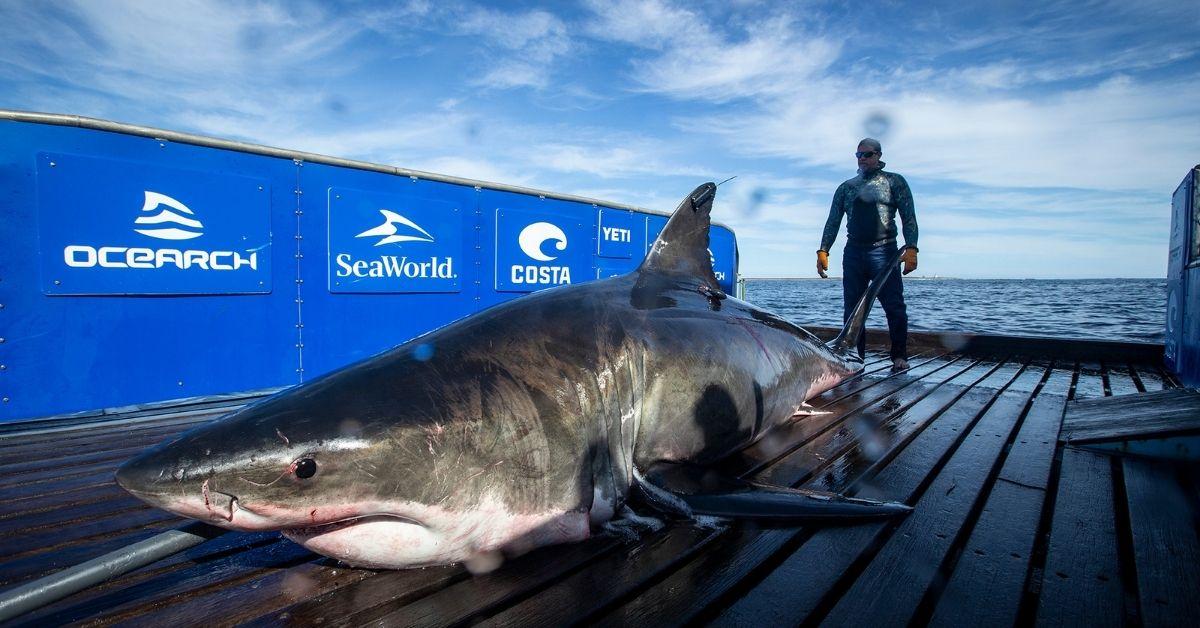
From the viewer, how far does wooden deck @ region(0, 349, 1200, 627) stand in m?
1.64

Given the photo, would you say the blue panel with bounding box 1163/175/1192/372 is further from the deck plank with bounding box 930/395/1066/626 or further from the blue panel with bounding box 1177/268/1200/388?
the deck plank with bounding box 930/395/1066/626

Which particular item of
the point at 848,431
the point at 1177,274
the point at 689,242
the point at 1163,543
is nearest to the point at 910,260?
→ the point at 1177,274

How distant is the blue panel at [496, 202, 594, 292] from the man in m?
3.28

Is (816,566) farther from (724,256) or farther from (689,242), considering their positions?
(724,256)

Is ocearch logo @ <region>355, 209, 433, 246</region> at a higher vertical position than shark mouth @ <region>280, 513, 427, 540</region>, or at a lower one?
higher

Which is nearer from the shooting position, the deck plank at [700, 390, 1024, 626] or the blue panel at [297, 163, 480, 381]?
the deck plank at [700, 390, 1024, 626]

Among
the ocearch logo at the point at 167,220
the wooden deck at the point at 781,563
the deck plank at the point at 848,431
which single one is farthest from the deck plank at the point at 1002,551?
the ocearch logo at the point at 167,220

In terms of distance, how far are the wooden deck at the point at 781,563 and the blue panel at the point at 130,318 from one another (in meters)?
1.56

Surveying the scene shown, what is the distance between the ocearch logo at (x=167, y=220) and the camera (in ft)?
14.9

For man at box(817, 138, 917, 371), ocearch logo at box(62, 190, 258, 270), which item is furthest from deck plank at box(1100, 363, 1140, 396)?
ocearch logo at box(62, 190, 258, 270)

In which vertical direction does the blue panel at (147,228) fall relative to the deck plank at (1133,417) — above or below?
above

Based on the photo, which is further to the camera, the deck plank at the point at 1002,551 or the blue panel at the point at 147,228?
the blue panel at the point at 147,228

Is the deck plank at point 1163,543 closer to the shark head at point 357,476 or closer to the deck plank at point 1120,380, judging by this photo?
the shark head at point 357,476

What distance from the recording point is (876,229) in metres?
6.39
